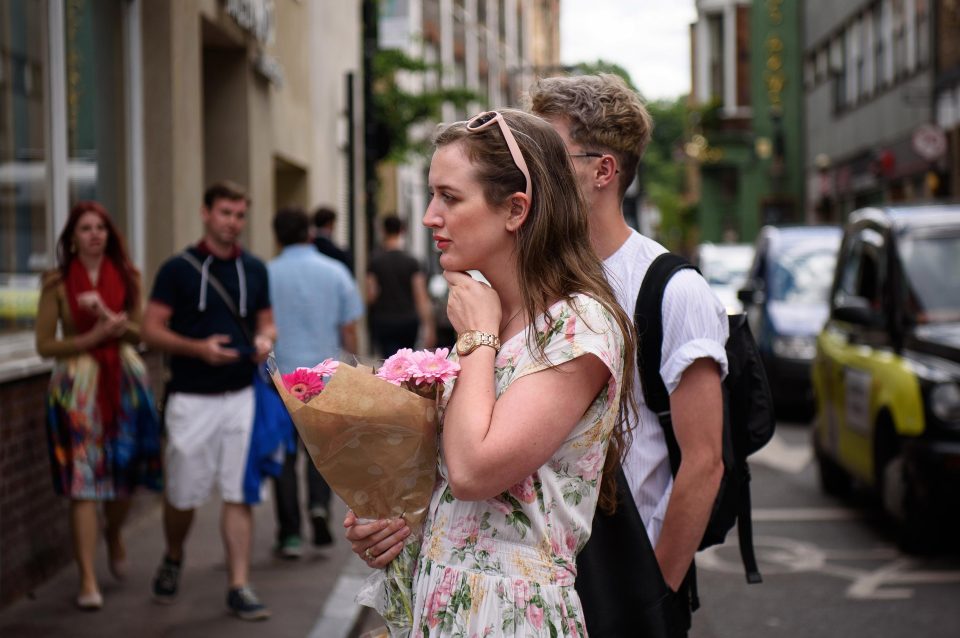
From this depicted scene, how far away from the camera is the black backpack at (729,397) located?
3.08 meters

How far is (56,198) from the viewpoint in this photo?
27.8 ft

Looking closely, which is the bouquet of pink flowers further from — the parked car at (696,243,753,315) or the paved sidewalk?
the parked car at (696,243,753,315)

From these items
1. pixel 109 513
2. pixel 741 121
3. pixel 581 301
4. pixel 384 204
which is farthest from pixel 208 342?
pixel 741 121

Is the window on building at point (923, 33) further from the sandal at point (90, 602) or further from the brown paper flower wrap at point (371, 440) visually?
the brown paper flower wrap at point (371, 440)

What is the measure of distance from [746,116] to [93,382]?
153ft

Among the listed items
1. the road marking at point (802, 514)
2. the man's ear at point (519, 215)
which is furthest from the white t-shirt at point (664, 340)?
the road marking at point (802, 514)

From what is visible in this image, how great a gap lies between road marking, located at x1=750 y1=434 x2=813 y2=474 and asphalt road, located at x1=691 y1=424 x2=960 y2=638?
58.2 inches

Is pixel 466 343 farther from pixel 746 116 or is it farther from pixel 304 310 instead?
pixel 746 116

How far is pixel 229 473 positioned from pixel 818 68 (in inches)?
1598

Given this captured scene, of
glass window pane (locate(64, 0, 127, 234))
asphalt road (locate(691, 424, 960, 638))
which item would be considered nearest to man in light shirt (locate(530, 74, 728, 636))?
asphalt road (locate(691, 424, 960, 638))

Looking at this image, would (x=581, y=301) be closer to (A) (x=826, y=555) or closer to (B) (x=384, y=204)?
(A) (x=826, y=555)

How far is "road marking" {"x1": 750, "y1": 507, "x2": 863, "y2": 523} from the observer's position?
375 inches

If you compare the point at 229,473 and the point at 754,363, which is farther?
the point at 229,473

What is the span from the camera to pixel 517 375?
2.42m
